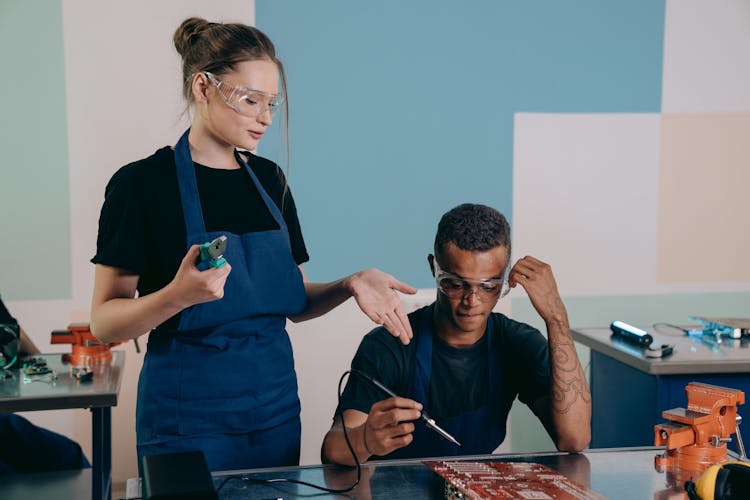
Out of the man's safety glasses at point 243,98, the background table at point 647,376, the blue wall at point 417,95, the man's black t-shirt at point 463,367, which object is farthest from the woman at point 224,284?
the blue wall at point 417,95

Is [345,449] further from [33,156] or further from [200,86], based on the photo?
[33,156]

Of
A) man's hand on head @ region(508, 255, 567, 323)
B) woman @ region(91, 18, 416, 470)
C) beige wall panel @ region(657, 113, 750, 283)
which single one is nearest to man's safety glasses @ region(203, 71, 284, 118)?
woman @ region(91, 18, 416, 470)

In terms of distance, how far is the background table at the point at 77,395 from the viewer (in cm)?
224

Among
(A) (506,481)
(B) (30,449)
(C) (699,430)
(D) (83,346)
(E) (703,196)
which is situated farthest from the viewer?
(E) (703,196)

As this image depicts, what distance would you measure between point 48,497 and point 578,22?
2.94 m

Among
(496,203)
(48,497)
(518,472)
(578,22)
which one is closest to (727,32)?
(578,22)

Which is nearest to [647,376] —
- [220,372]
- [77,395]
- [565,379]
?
[565,379]

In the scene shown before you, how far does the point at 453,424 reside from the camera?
2.05 metres

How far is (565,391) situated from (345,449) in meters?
0.59

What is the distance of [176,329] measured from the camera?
192cm

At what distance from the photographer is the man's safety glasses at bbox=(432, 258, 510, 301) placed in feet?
6.60

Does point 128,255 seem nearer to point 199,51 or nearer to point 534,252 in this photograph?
point 199,51

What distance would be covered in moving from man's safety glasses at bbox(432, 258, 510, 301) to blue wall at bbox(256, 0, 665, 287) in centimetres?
166

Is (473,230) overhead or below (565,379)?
overhead
